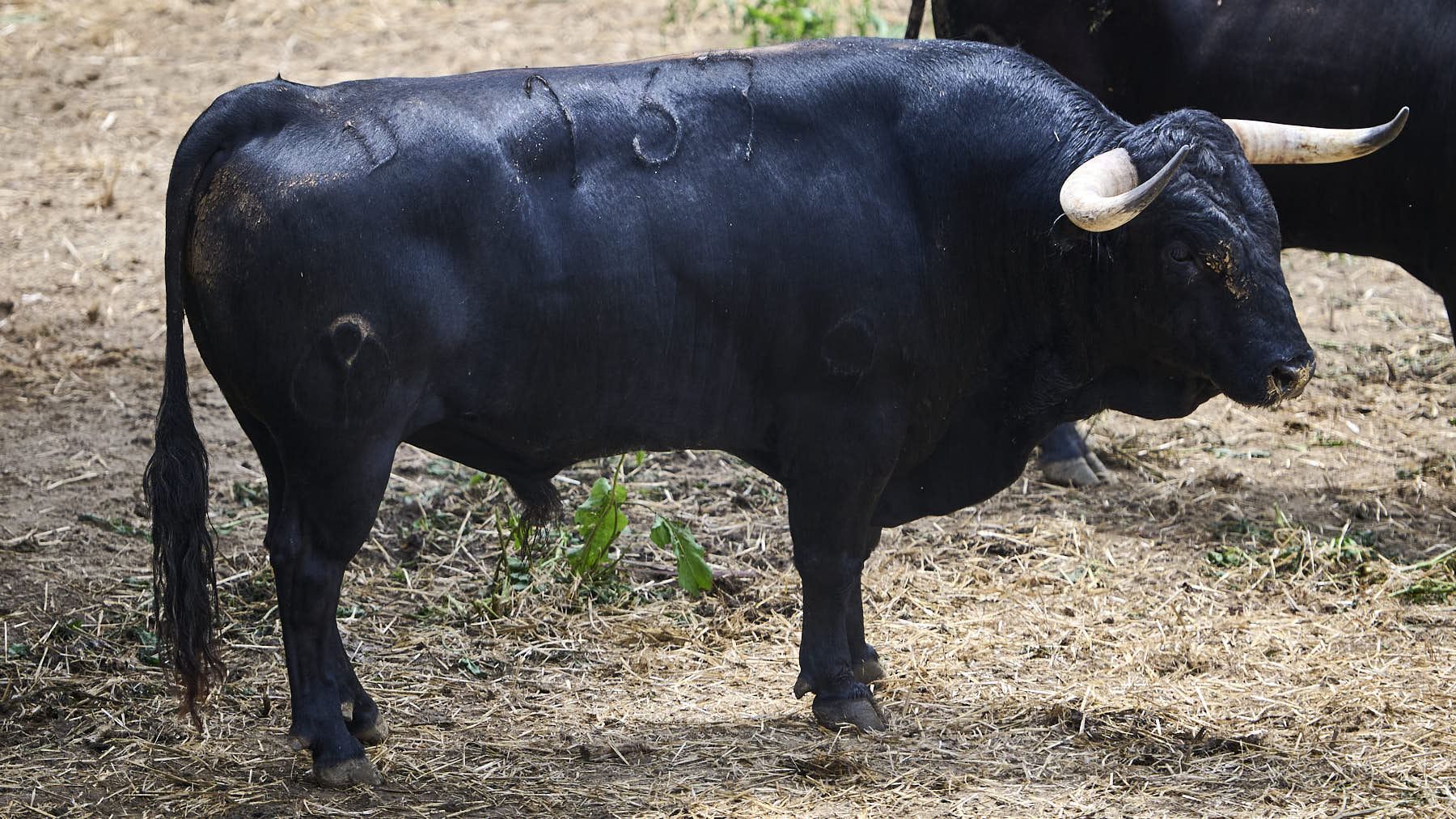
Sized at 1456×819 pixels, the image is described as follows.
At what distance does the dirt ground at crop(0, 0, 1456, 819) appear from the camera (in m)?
4.12

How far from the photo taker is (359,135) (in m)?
3.82

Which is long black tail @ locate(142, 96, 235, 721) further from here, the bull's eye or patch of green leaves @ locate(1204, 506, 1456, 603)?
patch of green leaves @ locate(1204, 506, 1456, 603)

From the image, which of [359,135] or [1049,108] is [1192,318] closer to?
[1049,108]

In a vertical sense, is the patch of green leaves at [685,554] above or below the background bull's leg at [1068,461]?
below

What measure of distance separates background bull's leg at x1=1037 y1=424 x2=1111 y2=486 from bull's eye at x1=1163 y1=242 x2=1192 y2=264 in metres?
2.36

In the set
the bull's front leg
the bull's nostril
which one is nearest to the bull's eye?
the bull's nostril

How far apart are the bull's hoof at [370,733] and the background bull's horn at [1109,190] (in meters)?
2.36

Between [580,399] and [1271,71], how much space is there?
3008 mm

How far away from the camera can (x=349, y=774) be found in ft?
13.2

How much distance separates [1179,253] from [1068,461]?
2466 mm

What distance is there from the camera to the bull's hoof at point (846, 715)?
4430mm

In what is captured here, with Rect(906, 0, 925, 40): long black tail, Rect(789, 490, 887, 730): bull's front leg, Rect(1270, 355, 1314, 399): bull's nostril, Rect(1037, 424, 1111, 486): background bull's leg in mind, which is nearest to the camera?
Rect(1270, 355, 1314, 399): bull's nostril

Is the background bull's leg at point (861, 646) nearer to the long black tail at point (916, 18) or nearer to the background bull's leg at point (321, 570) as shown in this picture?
the background bull's leg at point (321, 570)

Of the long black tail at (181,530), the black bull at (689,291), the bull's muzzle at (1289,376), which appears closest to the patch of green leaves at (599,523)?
the black bull at (689,291)
